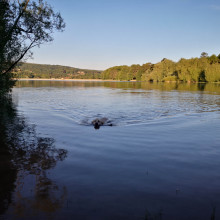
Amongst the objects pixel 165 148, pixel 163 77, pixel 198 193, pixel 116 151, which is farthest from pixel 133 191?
pixel 163 77

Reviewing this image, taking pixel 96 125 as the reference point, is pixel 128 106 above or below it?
above

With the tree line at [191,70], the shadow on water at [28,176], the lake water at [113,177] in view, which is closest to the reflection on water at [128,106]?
the lake water at [113,177]

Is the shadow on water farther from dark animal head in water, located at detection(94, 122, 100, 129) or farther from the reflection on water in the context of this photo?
the reflection on water

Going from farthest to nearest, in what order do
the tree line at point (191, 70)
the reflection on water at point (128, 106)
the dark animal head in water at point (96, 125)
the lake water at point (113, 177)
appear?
the tree line at point (191, 70) → the reflection on water at point (128, 106) → the dark animal head in water at point (96, 125) → the lake water at point (113, 177)

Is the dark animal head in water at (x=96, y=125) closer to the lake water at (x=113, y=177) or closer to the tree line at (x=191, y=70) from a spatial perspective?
the lake water at (x=113, y=177)

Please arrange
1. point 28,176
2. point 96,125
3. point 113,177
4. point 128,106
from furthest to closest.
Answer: point 128,106, point 96,125, point 113,177, point 28,176

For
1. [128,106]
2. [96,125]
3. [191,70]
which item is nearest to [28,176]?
[96,125]

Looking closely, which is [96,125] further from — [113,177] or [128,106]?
[128,106]

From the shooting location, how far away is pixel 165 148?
1178cm

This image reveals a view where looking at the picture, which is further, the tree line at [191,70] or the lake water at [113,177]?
the tree line at [191,70]

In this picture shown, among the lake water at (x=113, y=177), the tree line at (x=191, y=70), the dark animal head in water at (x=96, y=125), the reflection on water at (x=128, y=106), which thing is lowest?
the lake water at (x=113, y=177)

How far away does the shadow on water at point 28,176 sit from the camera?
5977 mm

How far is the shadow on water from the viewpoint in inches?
235

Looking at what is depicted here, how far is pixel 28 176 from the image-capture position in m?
7.88
